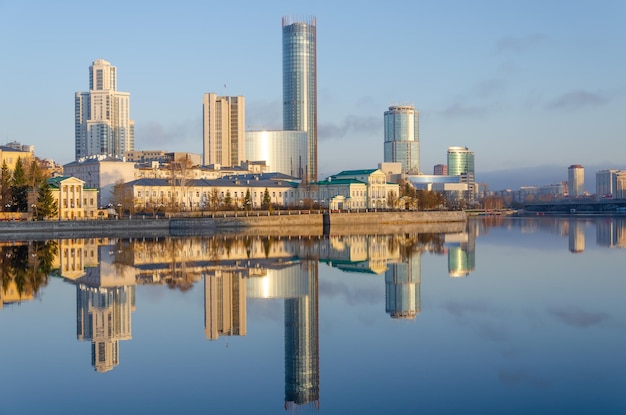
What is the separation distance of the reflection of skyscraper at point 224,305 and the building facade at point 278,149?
385 ft

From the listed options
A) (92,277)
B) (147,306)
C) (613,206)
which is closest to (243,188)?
(92,277)

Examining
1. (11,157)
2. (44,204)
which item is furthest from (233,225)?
(11,157)

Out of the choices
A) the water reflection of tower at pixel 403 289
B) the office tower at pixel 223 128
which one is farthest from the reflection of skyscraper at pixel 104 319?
the office tower at pixel 223 128

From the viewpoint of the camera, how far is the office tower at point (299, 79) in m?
154

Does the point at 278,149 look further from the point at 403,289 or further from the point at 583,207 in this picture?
the point at 403,289

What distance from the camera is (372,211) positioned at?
229 ft

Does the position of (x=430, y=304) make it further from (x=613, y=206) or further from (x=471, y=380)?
(x=613, y=206)

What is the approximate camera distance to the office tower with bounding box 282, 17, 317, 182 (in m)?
154

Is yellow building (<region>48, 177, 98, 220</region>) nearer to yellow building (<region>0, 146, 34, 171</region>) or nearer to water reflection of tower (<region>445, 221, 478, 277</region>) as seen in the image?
yellow building (<region>0, 146, 34, 171</region>)

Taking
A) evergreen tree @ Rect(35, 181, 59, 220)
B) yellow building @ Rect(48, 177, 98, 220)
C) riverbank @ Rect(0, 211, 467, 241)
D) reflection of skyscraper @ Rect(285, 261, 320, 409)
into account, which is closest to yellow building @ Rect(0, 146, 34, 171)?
yellow building @ Rect(48, 177, 98, 220)

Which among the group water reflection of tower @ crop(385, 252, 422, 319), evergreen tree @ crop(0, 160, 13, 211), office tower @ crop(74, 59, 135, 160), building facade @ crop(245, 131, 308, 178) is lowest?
water reflection of tower @ crop(385, 252, 422, 319)

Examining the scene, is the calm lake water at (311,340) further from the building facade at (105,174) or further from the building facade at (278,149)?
the building facade at (278,149)

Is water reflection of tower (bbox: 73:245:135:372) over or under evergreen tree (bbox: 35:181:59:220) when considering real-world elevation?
under

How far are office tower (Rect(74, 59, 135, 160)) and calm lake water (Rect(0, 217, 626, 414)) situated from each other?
149 m
